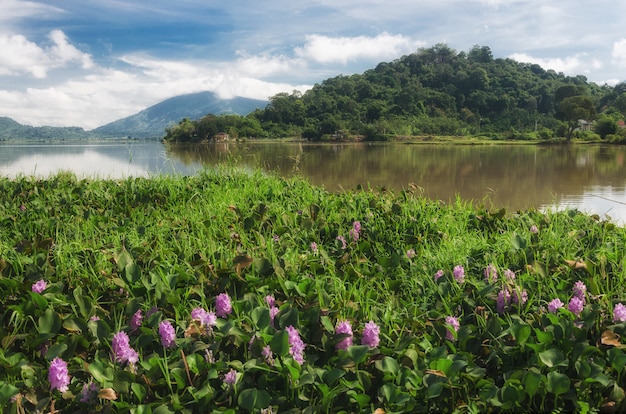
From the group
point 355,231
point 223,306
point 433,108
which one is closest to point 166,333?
point 223,306

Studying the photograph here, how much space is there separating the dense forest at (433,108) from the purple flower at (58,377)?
47.9m

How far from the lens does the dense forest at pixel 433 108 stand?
56.9 meters

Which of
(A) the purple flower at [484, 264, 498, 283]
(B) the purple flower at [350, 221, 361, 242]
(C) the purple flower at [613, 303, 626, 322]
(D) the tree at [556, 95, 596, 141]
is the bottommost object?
(C) the purple flower at [613, 303, 626, 322]

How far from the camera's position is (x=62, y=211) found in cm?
424

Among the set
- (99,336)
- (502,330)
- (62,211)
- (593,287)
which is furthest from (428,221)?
(62,211)

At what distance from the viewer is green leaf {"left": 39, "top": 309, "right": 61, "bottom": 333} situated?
1871mm

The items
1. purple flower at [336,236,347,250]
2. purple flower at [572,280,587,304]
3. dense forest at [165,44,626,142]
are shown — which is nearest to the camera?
purple flower at [572,280,587,304]

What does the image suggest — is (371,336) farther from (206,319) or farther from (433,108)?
(433,108)

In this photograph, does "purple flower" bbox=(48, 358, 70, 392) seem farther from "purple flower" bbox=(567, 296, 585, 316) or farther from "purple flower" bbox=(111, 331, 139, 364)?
"purple flower" bbox=(567, 296, 585, 316)

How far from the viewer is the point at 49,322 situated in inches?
74.2

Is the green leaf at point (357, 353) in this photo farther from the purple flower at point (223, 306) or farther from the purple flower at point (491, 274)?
the purple flower at point (491, 274)

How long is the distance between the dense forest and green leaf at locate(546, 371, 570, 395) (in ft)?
154

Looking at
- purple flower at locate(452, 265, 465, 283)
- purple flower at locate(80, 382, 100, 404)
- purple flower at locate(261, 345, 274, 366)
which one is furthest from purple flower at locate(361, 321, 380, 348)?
purple flower at locate(80, 382, 100, 404)

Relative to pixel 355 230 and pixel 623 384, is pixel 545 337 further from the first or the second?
pixel 355 230
